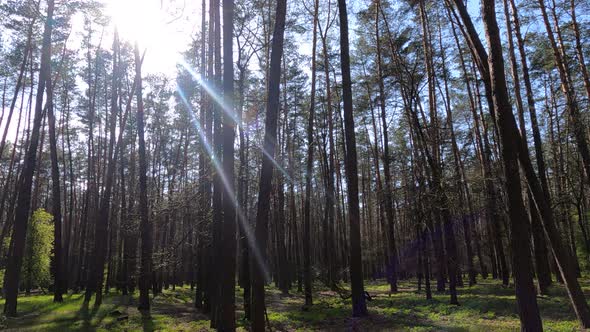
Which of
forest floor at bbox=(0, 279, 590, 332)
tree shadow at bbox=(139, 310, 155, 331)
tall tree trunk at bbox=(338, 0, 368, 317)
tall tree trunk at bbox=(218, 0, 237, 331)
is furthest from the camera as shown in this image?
tree shadow at bbox=(139, 310, 155, 331)

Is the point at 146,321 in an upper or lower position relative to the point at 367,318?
lower

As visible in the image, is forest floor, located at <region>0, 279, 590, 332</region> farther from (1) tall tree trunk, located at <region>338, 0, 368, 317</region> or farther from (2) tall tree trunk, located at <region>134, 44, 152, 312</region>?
(2) tall tree trunk, located at <region>134, 44, 152, 312</region>

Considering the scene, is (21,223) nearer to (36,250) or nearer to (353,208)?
(36,250)

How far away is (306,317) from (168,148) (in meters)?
22.5

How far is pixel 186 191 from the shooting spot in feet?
35.6

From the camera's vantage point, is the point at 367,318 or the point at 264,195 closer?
the point at 264,195

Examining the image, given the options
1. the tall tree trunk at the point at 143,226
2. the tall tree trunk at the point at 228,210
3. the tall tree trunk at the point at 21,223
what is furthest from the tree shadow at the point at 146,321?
the tall tree trunk at the point at 21,223

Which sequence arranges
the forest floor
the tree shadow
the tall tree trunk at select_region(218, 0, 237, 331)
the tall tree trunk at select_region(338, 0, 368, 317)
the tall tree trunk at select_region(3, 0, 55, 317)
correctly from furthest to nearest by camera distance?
1. the tall tree trunk at select_region(3, 0, 55, 317)
2. the tree shadow
3. the tall tree trunk at select_region(338, 0, 368, 317)
4. the forest floor
5. the tall tree trunk at select_region(218, 0, 237, 331)

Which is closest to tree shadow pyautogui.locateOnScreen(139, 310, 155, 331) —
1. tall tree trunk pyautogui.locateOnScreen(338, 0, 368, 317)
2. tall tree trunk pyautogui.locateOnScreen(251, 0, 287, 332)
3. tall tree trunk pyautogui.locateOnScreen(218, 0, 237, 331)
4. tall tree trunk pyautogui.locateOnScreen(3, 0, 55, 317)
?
tall tree trunk pyautogui.locateOnScreen(218, 0, 237, 331)

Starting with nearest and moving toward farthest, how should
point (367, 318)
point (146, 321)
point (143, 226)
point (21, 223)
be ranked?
point (367, 318) → point (146, 321) → point (21, 223) → point (143, 226)

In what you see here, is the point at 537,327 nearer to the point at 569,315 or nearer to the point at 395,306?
the point at 569,315

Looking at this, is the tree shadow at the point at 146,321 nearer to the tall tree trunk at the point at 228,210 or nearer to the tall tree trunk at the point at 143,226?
the tall tree trunk at the point at 143,226

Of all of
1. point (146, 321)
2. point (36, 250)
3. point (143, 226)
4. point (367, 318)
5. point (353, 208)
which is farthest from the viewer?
point (36, 250)

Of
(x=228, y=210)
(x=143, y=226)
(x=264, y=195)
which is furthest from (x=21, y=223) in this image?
(x=264, y=195)
